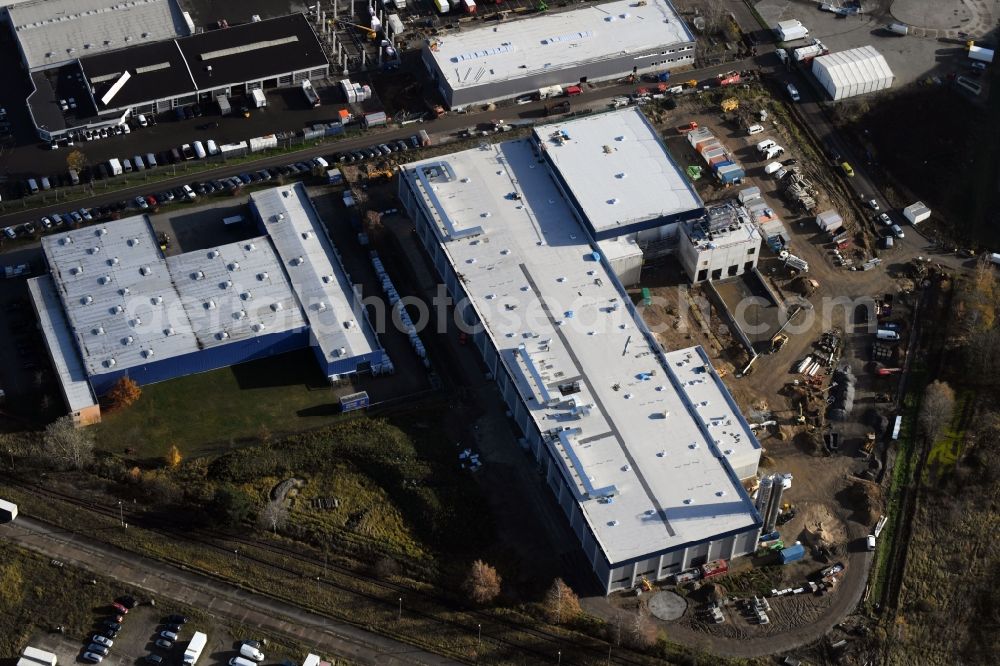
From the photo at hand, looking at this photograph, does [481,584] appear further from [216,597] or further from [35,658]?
[35,658]

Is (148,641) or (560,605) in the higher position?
(148,641)

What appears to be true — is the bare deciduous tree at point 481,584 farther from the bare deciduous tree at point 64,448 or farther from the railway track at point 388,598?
the bare deciduous tree at point 64,448

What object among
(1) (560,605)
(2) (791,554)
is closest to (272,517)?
(1) (560,605)

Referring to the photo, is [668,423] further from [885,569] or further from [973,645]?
[973,645]

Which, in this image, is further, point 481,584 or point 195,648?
point 481,584

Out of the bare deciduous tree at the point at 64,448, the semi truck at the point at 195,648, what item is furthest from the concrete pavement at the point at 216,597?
the bare deciduous tree at the point at 64,448

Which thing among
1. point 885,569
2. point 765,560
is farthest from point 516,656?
point 885,569

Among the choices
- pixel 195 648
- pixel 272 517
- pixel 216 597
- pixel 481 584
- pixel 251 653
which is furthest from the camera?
pixel 272 517

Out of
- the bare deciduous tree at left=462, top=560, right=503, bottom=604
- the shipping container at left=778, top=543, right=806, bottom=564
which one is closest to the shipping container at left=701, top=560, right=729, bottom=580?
the shipping container at left=778, top=543, right=806, bottom=564
